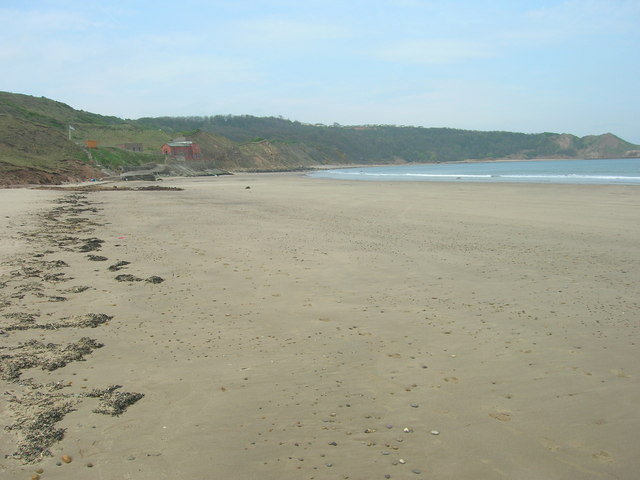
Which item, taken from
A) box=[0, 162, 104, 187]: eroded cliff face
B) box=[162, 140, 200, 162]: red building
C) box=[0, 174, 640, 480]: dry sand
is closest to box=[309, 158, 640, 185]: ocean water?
box=[162, 140, 200, 162]: red building

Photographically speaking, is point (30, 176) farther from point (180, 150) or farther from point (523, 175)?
point (180, 150)

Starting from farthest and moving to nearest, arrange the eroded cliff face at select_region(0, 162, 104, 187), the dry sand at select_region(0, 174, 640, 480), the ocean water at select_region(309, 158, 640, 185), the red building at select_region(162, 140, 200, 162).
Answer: the red building at select_region(162, 140, 200, 162), the ocean water at select_region(309, 158, 640, 185), the eroded cliff face at select_region(0, 162, 104, 187), the dry sand at select_region(0, 174, 640, 480)

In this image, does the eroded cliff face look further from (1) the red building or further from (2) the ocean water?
(1) the red building

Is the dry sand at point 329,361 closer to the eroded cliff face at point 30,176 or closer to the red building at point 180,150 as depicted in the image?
the eroded cliff face at point 30,176

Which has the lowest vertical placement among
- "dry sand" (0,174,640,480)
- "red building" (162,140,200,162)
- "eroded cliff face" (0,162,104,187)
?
"dry sand" (0,174,640,480)

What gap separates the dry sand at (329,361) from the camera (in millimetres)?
3443

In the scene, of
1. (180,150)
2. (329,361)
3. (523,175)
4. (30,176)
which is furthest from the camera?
(180,150)

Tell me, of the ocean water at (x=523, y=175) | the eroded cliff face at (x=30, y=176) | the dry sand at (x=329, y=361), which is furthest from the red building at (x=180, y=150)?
the dry sand at (x=329, y=361)

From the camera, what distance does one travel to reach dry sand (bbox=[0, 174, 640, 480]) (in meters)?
3.44

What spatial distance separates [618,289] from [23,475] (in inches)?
310

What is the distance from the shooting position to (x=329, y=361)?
16.6ft

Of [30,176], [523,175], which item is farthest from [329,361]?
[523,175]

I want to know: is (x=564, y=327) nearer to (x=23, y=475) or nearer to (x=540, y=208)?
(x=23, y=475)

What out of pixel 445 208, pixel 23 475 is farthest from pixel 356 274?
pixel 445 208
